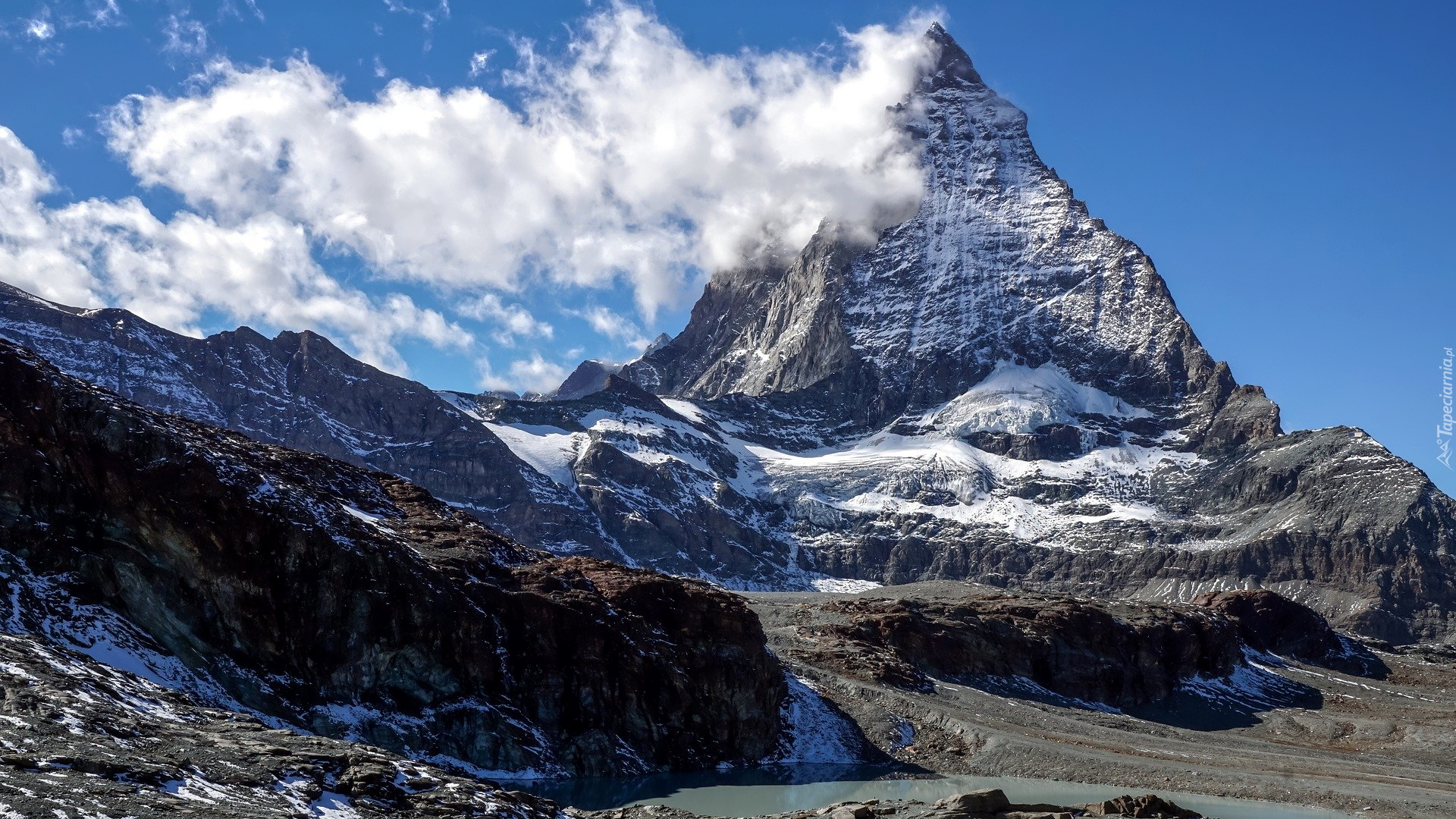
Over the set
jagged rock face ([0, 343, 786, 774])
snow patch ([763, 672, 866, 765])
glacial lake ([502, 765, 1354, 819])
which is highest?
jagged rock face ([0, 343, 786, 774])

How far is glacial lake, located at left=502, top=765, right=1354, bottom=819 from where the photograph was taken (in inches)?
2771

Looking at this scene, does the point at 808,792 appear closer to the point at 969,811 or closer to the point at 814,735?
the point at 814,735

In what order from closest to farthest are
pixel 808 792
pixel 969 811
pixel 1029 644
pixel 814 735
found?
1. pixel 969 811
2. pixel 808 792
3. pixel 814 735
4. pixel 1029 644

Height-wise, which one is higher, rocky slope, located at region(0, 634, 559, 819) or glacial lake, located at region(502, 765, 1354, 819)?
rocky slope, located at region(0, 634, 559, 819)

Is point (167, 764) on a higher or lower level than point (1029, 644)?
lower

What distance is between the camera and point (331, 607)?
241 feet

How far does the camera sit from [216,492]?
235ft

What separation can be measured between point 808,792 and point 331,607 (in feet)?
96.8

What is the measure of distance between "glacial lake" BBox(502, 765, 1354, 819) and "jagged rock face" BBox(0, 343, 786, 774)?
3.28 m

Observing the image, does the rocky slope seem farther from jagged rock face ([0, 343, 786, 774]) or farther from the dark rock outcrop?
the dark rock outcrop

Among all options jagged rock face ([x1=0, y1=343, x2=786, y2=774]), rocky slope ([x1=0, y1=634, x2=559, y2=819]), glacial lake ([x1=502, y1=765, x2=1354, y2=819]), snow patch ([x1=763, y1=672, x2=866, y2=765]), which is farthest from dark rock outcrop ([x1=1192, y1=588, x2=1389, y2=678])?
rocky slope ([x1=0, y1=634, x2=559, y2=819])

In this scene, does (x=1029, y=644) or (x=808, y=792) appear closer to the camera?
(x=808, y=792)

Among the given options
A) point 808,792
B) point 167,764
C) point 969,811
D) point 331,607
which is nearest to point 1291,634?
point 808,792

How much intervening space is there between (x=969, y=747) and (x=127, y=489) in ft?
195
